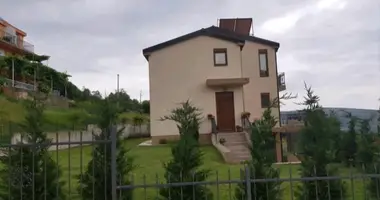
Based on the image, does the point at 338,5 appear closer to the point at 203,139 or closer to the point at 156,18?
the point at 156,18

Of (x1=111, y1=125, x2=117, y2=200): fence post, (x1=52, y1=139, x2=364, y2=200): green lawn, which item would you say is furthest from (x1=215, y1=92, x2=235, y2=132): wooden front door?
(x1=111, y1=125, x2=117, y2=200): fence post

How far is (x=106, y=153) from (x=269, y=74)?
70.8 ft

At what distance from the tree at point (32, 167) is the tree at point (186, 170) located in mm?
1474

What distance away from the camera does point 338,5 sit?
10094 millimetres

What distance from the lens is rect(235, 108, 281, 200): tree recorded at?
5691 millimetres

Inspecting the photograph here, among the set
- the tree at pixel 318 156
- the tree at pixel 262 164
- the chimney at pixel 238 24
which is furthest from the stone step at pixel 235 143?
the tree at pixel 262 164

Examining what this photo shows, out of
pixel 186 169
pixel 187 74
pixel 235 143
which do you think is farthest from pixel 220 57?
pixel 186 169

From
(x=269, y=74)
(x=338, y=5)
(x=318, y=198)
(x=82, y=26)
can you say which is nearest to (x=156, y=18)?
(x=82, y=26)

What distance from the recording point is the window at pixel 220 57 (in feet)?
74.9

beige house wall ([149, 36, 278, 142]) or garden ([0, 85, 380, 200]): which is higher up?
beige house wall ([149, 36, 278, 142])

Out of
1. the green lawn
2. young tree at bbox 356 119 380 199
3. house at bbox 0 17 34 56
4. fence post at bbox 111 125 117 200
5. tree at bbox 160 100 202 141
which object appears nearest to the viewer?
fence post at bbox 111 125 117 200

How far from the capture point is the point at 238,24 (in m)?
28.5

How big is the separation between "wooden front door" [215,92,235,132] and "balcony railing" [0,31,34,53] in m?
23.6

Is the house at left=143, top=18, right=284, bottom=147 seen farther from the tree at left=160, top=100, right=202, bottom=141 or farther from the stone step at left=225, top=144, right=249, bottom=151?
the tree at left=160, top=100, right=202, bottom=141
